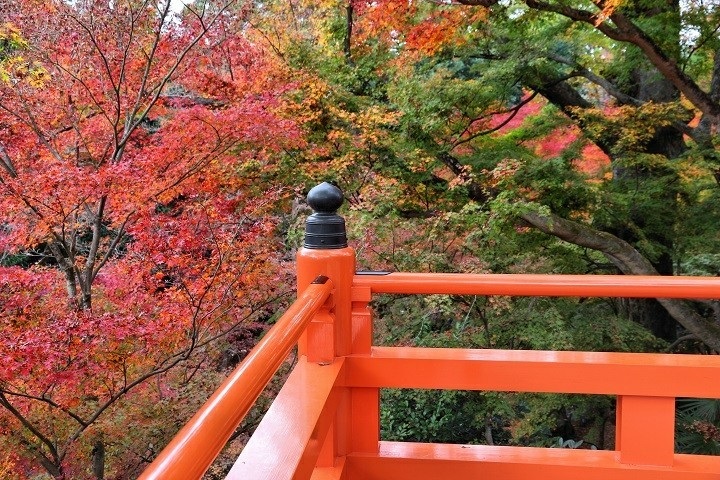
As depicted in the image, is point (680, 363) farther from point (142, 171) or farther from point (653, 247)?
point (653, 247)

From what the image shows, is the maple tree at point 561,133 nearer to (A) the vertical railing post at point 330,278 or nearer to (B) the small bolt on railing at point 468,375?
(B) the small bolt on railing at point 468,375

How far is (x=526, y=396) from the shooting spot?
5.54 meters

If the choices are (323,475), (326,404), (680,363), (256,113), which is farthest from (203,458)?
(256,113)

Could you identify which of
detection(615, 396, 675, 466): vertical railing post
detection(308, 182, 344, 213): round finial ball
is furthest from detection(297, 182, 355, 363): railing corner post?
detection(615, 396, 675, 466): vertical railing post

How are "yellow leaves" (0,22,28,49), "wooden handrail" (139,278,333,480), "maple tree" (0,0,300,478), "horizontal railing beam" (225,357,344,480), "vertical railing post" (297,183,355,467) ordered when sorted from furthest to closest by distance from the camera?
"yellow leaves" (0,22,28,49) → "maple tree" (0,0,300,478) → "vertical railing post" (297,183,355,467) → "horizontal railing beam" (225,357,344,480) → "wooden handrail" (139,278,333,480)

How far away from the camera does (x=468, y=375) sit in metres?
1.76

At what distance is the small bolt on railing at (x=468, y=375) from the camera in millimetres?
1614

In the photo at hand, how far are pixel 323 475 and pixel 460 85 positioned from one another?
5.77 meters

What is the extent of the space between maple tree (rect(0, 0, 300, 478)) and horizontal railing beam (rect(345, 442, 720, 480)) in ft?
10.6

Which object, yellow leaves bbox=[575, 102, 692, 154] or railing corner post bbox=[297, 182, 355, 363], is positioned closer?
railing corner post bbox=[297, 182, 355, 363]

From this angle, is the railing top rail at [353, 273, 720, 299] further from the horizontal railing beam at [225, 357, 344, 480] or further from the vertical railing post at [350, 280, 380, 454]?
the horizontal railing beam at [225, 357, 344, 480]

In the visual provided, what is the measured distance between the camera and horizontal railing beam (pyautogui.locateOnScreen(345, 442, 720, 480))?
172cm

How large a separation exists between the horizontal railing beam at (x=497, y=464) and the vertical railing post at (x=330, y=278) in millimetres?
151

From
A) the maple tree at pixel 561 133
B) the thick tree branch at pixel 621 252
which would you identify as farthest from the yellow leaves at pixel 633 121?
the thick tree branch at pixel 621 252
